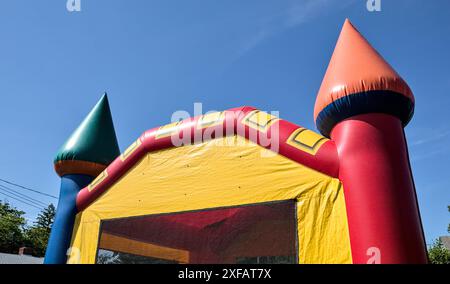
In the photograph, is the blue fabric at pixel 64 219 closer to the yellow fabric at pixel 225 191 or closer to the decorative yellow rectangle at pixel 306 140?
the yellow fabric at pixel 225 191

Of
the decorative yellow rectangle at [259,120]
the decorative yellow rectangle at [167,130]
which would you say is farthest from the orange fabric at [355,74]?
the decorative yellow rectangle at [167,130]

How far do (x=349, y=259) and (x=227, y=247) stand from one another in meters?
4.09

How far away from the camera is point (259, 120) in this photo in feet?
14.8

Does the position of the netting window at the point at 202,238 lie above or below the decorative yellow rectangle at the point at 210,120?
below

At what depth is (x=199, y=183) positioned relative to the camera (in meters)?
4.68

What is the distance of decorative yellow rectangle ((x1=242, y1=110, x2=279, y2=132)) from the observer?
4406mm

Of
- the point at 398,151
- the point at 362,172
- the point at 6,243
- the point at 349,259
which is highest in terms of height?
the point at 6,243

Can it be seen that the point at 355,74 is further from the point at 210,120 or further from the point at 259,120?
the point at 210,120

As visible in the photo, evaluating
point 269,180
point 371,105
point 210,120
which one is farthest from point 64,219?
point 371,105

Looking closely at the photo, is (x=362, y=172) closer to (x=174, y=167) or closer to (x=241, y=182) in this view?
(x=241, y=182)

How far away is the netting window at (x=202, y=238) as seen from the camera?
19.5ft

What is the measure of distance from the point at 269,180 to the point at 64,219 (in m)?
3.61

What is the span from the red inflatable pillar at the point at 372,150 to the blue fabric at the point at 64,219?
4.13 meters

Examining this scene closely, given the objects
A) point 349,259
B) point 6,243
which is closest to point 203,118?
point 349,259
